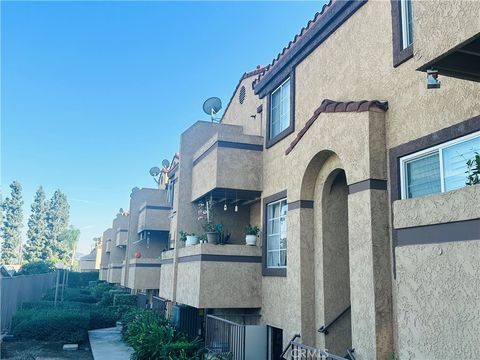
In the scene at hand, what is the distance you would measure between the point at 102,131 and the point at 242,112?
25283 mm

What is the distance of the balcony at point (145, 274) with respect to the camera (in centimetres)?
2375

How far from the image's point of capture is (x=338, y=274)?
966 centimetres

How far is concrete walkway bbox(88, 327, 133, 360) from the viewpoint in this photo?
15508 millimetres

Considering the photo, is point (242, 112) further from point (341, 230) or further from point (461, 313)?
point (461, 313)

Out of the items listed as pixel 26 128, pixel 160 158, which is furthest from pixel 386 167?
pixel 26 128

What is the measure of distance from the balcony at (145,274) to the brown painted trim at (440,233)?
2019cm

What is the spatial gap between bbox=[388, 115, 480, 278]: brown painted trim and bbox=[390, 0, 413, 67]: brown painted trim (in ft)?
5.10

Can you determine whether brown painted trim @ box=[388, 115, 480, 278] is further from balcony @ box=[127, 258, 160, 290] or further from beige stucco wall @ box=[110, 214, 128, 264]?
beige stucco wall @ box=[110, 214, 128, 264]

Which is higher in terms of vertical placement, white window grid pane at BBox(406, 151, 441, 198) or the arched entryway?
white window grid pane at BBox(406, 151, 441, 198)

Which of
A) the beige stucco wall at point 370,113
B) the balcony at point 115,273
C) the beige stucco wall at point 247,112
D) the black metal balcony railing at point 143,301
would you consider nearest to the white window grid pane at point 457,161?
the beige stucco wall at point 370,113

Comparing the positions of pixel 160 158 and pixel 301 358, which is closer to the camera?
pixel 301 358

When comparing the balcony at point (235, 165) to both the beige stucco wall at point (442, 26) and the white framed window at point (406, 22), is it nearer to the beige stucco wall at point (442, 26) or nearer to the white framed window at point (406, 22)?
the white framed window at point (406, 22)

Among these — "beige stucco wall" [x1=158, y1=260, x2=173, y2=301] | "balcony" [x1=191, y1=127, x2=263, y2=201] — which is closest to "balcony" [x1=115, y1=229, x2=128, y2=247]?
"beige stucco wall" [x1=158, y1=260, x2=173, y2=301]

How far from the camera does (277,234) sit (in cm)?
1229
